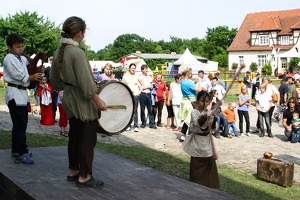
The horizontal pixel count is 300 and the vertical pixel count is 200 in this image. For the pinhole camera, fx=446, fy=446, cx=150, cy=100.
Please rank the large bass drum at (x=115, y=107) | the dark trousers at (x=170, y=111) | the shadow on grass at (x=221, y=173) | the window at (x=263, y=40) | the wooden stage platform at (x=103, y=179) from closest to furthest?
the wooden stage platform at (x=103, y=179) → the large bass drum at (x=115, y=107) → the shadow on grass at (x=221, y=173) → the dark trousers at (x=170, y=111) → the window at (x=263, y=40)

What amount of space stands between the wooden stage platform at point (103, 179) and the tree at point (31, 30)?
1963 inches

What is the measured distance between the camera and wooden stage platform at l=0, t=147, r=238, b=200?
15.2 feet

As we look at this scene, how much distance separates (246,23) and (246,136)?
60020mm

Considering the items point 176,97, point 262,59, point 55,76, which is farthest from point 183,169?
point 262,59

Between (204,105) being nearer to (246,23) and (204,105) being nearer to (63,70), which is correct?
(63,70)

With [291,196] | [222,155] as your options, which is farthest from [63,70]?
[222,155]

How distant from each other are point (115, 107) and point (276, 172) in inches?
134

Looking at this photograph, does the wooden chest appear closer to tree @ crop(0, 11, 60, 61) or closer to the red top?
the red top

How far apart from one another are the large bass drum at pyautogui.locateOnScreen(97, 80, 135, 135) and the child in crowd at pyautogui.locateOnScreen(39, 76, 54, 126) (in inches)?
273

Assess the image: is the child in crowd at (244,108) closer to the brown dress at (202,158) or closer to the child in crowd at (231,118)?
the child in crowd at (231,118)

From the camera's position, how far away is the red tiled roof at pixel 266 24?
210ft

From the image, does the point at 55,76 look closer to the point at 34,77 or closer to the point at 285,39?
the point at 34,77

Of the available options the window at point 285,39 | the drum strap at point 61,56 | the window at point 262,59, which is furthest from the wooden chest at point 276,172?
the window at point 262,59

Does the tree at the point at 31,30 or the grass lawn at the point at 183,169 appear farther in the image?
the tree at the point at 31,30
